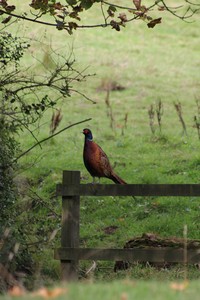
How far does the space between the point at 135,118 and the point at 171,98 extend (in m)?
2.61

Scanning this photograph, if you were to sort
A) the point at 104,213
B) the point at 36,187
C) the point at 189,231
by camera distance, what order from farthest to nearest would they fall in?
the point at 36,187 < the point at 104,213 < the point at 189,231

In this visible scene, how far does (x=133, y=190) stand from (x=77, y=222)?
30.3 inches

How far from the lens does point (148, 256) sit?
31.7 ft

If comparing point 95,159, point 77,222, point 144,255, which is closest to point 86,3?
point 95,159

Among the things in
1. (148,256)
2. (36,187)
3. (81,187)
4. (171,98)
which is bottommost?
(148,256)

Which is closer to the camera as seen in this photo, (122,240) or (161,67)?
(122,240)

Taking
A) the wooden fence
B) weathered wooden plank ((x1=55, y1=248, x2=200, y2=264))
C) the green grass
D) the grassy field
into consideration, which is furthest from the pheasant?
the green grass

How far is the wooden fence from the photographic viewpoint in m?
9.67

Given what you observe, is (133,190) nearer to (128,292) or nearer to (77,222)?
(77,222)

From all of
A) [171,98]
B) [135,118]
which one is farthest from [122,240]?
[171,98]

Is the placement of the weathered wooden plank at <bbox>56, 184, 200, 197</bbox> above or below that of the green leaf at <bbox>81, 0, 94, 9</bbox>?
below

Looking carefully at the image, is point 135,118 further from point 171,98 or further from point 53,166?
point 53,166

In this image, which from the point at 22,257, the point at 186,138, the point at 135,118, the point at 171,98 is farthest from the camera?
the point at 171,98

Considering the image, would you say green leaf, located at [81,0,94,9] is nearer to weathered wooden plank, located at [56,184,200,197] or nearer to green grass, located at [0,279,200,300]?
weathered wooden plank, located at [56,184,200,197]
